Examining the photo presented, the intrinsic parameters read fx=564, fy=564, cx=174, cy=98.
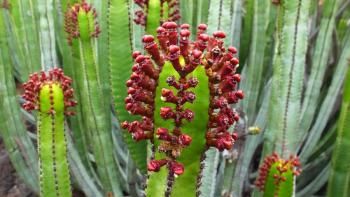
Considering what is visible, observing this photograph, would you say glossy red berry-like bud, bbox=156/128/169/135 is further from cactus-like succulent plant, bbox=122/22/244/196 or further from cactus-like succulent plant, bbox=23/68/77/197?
cactus-like succulent plant, bbox=23/68/77/197

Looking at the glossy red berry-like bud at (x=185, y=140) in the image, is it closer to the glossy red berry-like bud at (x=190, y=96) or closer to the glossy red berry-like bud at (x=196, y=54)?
the glossy red berry-like bud at (x=190, y=96)

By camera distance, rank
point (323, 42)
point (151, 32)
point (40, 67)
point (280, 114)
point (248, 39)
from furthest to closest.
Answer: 1. point (248, 39)
2. point (323, 42)
3. point (40, 67)
4. point (280, 114)
5. point (151, 32)

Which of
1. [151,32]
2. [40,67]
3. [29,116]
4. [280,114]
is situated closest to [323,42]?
[280,114]

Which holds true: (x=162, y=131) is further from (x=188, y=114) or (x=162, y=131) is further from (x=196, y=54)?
(x=196, y=54)

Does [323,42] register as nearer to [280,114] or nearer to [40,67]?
[280,114]

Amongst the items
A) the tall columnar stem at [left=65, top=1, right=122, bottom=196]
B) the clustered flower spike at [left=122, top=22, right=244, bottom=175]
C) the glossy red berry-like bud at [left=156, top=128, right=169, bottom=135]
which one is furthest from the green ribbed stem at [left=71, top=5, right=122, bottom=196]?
the glossy red berry-like bud at [left=156, top=128, right=169, bottom=135]

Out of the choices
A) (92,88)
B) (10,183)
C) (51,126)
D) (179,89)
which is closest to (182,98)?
(179,89)

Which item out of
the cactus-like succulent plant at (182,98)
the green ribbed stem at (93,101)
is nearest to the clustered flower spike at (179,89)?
the cactus-like succulent plant at (182,98)
